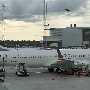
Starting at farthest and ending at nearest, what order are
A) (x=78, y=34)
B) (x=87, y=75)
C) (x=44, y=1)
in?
(x=78, y=34) < (x=44, y=1) < (x=87, y=75)

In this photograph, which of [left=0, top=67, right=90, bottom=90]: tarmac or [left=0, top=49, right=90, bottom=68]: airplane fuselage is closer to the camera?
[left=0, top=67, right=90, bottom=90]: tarmac

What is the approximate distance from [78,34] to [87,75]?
4085 inches

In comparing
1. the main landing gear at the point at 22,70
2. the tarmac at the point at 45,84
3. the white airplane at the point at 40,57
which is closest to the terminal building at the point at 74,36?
the white airplane at the point at 40,57

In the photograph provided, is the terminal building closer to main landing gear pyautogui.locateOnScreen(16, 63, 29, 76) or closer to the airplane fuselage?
the airplane fuselage

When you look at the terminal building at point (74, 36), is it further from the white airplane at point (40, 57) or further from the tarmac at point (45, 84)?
the tarmac at point (45, 84)

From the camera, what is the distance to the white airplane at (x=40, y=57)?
1495 inches

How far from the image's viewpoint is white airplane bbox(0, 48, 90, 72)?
38.0 meters

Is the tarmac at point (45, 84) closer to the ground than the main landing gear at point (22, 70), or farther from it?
closer to the ground

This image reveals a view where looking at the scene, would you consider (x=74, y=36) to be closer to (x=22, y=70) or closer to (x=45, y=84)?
(x=22, y=70)

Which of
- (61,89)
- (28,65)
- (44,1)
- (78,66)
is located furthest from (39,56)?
(44,1)

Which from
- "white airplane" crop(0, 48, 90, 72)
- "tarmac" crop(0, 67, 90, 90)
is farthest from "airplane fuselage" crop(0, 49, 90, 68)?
"tarmac" crop(0, 67, 90, 90)

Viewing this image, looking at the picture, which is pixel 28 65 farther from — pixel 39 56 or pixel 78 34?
pixel 78 34

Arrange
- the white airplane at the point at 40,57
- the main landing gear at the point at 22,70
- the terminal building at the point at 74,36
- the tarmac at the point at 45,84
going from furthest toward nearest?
1. the terminal building at the point at 74,36
2. the white airplane at the point at 40,57
3. the main landing gear at the point at 22,70
4. the tarmac at the point at 45,84

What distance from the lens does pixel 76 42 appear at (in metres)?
139
